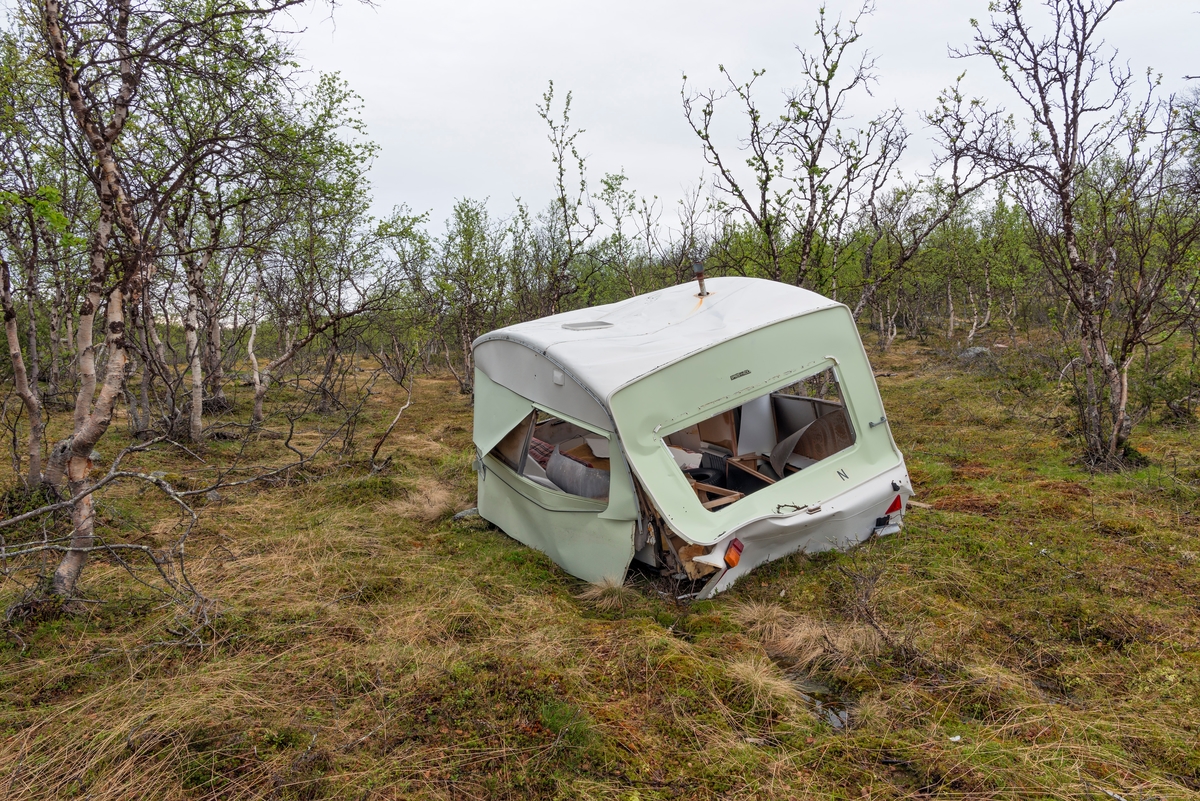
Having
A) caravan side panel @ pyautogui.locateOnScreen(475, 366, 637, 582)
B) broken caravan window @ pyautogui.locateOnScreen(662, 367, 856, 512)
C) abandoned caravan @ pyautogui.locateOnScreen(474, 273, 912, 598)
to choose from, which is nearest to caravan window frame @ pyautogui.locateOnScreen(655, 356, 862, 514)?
abandoned caravan @ pyautogui.locateOnScreen(474, 273, 912, 598)

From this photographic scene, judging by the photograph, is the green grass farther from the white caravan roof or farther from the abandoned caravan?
the white caravan roof

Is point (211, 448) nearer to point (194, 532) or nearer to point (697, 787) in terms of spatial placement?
point (194, 532)

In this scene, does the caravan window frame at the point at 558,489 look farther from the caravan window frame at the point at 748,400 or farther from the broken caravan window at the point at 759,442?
the broken caravan window at the point at 759,442

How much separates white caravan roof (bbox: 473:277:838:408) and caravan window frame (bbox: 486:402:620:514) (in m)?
0.31

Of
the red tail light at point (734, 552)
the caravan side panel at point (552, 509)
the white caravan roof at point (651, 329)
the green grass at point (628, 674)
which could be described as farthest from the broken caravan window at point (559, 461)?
the red tail light at point (734, 552)

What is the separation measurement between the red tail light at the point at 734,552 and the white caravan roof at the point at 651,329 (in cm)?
148

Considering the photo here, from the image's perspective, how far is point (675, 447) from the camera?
23.1 feet

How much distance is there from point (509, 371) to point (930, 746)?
457 centimetres

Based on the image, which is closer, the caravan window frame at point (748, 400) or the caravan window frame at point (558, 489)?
the caravan window frame at point (748, 400)

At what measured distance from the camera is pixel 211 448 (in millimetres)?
10492

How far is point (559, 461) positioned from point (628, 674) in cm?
248

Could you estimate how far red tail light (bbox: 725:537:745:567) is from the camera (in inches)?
184

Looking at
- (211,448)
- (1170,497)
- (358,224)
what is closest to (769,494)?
(1170,497)

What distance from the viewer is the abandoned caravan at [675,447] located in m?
4.73
